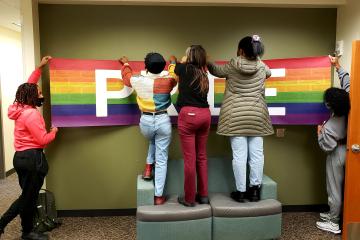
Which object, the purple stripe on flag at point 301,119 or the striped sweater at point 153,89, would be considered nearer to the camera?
the striped sweater at point 153,89

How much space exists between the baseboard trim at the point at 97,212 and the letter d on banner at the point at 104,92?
3.56 feet

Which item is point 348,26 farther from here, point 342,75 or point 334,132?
point 334,132

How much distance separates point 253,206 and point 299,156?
3.80 feet

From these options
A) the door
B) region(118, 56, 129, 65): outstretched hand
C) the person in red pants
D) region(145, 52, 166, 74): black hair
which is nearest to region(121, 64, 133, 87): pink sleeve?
region(118, 56, 129, 65): outstretched hand

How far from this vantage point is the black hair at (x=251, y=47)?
9.30ft

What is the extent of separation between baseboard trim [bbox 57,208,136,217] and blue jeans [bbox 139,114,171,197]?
2.88 feet

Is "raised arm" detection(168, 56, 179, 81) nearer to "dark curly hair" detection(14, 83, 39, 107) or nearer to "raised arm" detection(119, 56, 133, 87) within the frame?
"raised arm" detection(119, 56, 133, 87)

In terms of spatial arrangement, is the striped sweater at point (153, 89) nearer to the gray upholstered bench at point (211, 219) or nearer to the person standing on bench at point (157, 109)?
the person standing on bench at point (157, 109)

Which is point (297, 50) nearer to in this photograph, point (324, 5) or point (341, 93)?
point (324, 5)

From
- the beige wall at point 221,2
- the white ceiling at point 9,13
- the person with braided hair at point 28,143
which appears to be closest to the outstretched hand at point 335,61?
the beige wall at point 221,2

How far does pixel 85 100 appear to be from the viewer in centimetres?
340

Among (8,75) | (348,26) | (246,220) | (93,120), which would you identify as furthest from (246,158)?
(8,75)

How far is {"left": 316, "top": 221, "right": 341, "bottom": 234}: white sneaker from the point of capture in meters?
3.23

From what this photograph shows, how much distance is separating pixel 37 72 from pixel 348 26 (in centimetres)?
315
